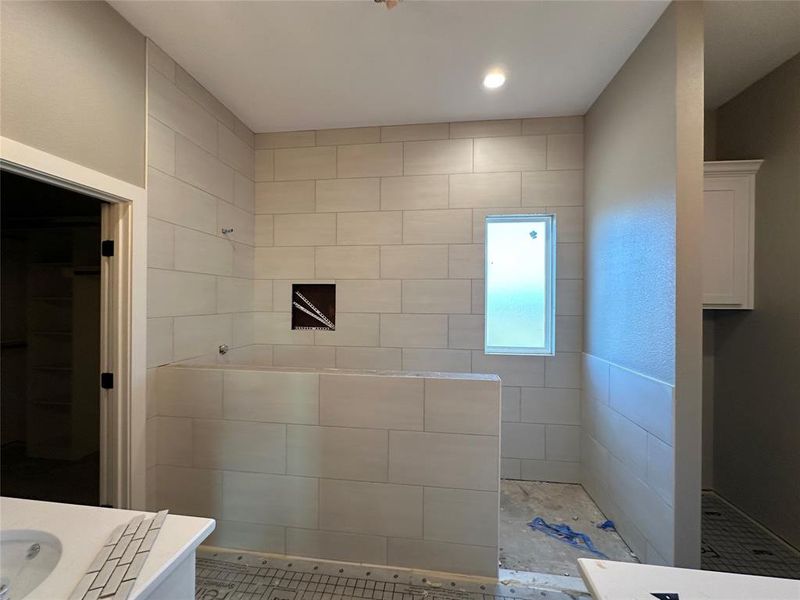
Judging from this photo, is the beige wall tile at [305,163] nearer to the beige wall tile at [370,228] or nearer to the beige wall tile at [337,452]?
the beige wall tile at [370,228]

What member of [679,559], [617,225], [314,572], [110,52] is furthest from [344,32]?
[679,559]

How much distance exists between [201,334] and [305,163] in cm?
167

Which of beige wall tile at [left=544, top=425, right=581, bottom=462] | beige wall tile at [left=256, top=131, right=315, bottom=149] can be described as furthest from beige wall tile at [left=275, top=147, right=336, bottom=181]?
beige wall tile at [left=544, top=425, right=581, bottom=462]

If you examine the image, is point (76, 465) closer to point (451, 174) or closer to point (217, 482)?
point (217, 482)

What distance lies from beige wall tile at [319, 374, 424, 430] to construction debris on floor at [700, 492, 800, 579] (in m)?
1.83

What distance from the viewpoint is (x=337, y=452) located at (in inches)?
72.4

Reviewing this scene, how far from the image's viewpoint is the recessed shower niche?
9.89ft

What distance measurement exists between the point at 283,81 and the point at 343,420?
2241 mm

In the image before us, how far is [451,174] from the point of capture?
9.36 feet

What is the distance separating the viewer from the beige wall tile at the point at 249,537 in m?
1.90

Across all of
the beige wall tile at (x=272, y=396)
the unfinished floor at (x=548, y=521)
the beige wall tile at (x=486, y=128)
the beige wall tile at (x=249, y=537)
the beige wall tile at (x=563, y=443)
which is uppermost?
the beige wall tile at (x=486, y=128)

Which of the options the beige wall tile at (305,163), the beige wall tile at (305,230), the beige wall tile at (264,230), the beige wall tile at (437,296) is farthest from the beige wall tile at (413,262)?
the beige wall tile at (264,230)

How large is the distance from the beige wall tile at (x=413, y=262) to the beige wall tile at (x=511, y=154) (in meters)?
0.77

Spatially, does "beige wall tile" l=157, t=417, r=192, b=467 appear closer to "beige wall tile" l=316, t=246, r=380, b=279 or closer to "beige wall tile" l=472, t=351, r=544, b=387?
"beige wall tile" l=316, t=246, r=380, b=279
